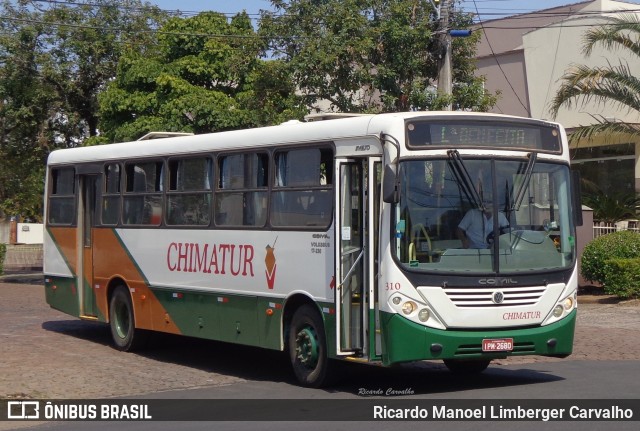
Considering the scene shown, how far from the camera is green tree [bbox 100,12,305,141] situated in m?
24.9

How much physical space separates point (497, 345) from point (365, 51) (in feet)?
40.6

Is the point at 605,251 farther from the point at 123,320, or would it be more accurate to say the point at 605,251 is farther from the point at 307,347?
the point at 307,347

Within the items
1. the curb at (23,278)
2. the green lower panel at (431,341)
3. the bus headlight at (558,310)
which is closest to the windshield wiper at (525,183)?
the bus headlight at (558,310)

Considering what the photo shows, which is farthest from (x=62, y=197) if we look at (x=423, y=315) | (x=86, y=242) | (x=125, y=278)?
(x=423, y=315)

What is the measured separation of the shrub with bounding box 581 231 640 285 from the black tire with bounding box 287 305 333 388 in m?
12.0

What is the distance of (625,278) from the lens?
22.0 metres

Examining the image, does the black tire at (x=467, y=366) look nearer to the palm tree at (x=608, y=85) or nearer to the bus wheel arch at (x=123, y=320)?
the bus wheel arch at (x=123, y=320)

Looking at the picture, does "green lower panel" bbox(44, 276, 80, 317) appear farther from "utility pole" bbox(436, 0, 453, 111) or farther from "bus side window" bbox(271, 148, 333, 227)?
"utility pole" bbox(436, 0, 453, 111)

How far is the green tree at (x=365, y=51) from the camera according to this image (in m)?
22.4

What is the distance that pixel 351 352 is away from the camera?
11.5m

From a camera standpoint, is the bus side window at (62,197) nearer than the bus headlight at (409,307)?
No

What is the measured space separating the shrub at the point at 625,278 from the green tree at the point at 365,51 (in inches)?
A: 180

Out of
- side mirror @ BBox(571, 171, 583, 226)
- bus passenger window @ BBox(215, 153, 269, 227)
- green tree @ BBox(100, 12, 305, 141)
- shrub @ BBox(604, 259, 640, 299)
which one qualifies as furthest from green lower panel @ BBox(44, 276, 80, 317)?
shrub @ BBox(604, 259, 640, 299)
